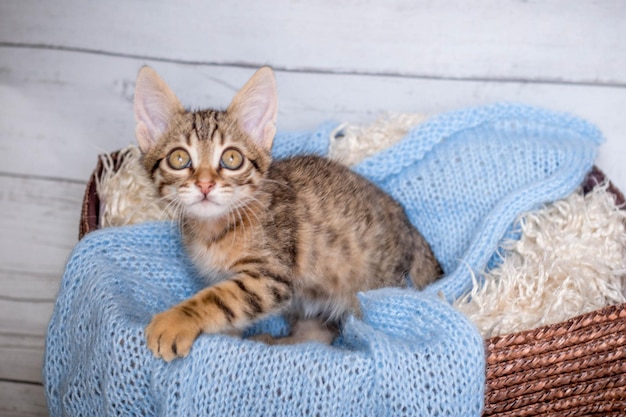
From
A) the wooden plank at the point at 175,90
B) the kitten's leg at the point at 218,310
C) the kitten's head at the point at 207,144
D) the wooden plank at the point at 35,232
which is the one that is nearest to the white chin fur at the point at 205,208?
→ the kitten's head at the point at 207,144

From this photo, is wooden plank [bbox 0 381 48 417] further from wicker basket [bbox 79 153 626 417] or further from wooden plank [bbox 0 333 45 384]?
wicker basket [bbox 79 153 626 417]

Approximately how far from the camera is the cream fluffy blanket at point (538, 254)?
4.45ft

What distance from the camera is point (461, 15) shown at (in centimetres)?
185

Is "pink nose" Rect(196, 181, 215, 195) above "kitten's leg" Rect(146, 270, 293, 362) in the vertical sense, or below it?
above

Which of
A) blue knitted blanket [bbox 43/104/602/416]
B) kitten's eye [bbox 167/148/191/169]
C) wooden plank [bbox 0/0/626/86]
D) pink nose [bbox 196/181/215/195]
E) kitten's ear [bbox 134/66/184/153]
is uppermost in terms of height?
wooden plank [bbox 0/0/626/86]

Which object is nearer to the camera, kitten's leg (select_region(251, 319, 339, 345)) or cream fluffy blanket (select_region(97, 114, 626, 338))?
cream fluffy blanket (select_region(97, 114, 626, 338))

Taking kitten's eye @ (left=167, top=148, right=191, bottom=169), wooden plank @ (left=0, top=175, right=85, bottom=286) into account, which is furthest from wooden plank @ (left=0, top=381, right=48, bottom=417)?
kitten's eye @ (left=167, top=148, right=191, bottom=169)

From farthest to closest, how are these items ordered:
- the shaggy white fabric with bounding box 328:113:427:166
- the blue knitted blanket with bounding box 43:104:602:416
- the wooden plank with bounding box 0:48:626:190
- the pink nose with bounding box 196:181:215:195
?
the wooden plank with bounding box 0:48:626:190, the shaggy white fabric with bounding box 328:113:427:166, the pink nose with bounding box 196:181:215:195, the blue knitted blanket with bounding box 43:104:602:416

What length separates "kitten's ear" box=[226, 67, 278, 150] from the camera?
4.21ft

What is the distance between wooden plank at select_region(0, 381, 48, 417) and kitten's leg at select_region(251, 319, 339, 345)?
3.18 feet

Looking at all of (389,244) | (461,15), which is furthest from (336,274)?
(461,15)

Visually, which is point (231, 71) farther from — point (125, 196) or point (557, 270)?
point (557, 270)

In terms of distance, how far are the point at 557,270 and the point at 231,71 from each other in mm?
1162

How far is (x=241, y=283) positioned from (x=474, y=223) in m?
0.78
